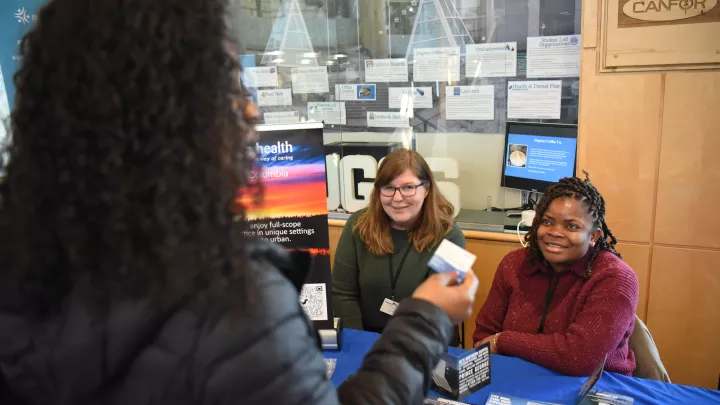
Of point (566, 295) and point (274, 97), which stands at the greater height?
point (274, 97)

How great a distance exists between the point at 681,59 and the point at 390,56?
1.84 m

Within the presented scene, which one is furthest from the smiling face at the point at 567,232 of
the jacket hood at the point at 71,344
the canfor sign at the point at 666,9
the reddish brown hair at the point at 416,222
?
the jacket hood at the point at 71,344

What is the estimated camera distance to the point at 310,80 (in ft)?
13.2

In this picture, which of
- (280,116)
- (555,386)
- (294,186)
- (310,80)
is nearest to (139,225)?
(294,186)

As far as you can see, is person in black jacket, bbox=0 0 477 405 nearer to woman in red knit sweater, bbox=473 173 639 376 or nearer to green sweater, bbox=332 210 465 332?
woman in red knit sweater, bbox=473 173 639 376

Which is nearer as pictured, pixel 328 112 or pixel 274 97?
pixel 328 112

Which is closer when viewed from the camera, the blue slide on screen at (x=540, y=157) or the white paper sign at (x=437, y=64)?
the blue slide on screen at (x=540, y=157)

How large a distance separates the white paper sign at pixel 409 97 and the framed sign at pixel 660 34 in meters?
1.31

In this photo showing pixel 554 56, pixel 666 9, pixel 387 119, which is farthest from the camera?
pixel 387 119

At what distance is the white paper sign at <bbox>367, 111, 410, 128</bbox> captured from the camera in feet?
12.4

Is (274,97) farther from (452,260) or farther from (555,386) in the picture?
(452,260)

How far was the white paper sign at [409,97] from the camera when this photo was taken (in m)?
3.66

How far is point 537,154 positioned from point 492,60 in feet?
2.25

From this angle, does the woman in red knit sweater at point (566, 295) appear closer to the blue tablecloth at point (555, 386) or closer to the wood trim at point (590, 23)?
the blue tablecloth at point (555, 386)
